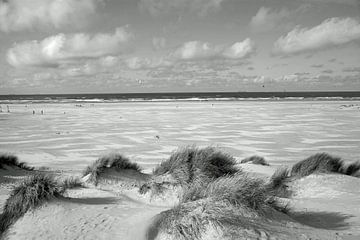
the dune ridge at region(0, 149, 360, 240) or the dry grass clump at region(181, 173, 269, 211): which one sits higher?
the dry grass clump at region(181, 173, 269, 211)

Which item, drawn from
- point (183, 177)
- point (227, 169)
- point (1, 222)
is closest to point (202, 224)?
point (183, 177)

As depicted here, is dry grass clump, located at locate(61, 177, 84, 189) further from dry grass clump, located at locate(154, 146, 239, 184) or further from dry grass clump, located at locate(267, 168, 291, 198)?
dry grass clump, located at locate(267, 168, 291, 198)

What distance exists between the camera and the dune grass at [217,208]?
3916mm

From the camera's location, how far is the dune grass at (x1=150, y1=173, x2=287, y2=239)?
3916 mm

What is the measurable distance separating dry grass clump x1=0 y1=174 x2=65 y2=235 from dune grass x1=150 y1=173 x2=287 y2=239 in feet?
6.46

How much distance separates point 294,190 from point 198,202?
3972 mm

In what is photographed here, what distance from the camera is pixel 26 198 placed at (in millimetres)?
4961

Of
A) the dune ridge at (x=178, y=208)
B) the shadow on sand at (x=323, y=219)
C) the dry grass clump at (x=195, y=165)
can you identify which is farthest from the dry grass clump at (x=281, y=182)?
the shadow on sand at (x=323, y=219)

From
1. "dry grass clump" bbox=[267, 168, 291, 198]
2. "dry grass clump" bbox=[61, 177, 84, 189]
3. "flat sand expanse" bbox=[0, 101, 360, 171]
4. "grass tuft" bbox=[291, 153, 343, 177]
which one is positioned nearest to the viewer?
"dry grass clump" bbox=[61, 177, 84, 189]

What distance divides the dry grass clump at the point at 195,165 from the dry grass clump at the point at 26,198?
8.47ft

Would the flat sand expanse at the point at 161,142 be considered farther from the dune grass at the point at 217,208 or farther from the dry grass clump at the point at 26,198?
the dune grass at the point at 217,208

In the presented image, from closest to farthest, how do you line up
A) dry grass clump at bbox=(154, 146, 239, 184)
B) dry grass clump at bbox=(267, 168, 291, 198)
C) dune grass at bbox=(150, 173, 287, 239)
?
1. dune grass at bbox=(150, 173, 287, 239)
2. dry grass clump at bbox=(154, 146, 239, 184)
3. dry grass clump at bbox=(267, 168, 291, 198)

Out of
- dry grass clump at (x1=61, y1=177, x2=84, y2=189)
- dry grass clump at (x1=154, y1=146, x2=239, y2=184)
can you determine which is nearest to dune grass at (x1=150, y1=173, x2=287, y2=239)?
dry grass clump at (x1=154, y1=146, x2=239, y2=184)

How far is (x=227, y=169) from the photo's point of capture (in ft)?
25.2
